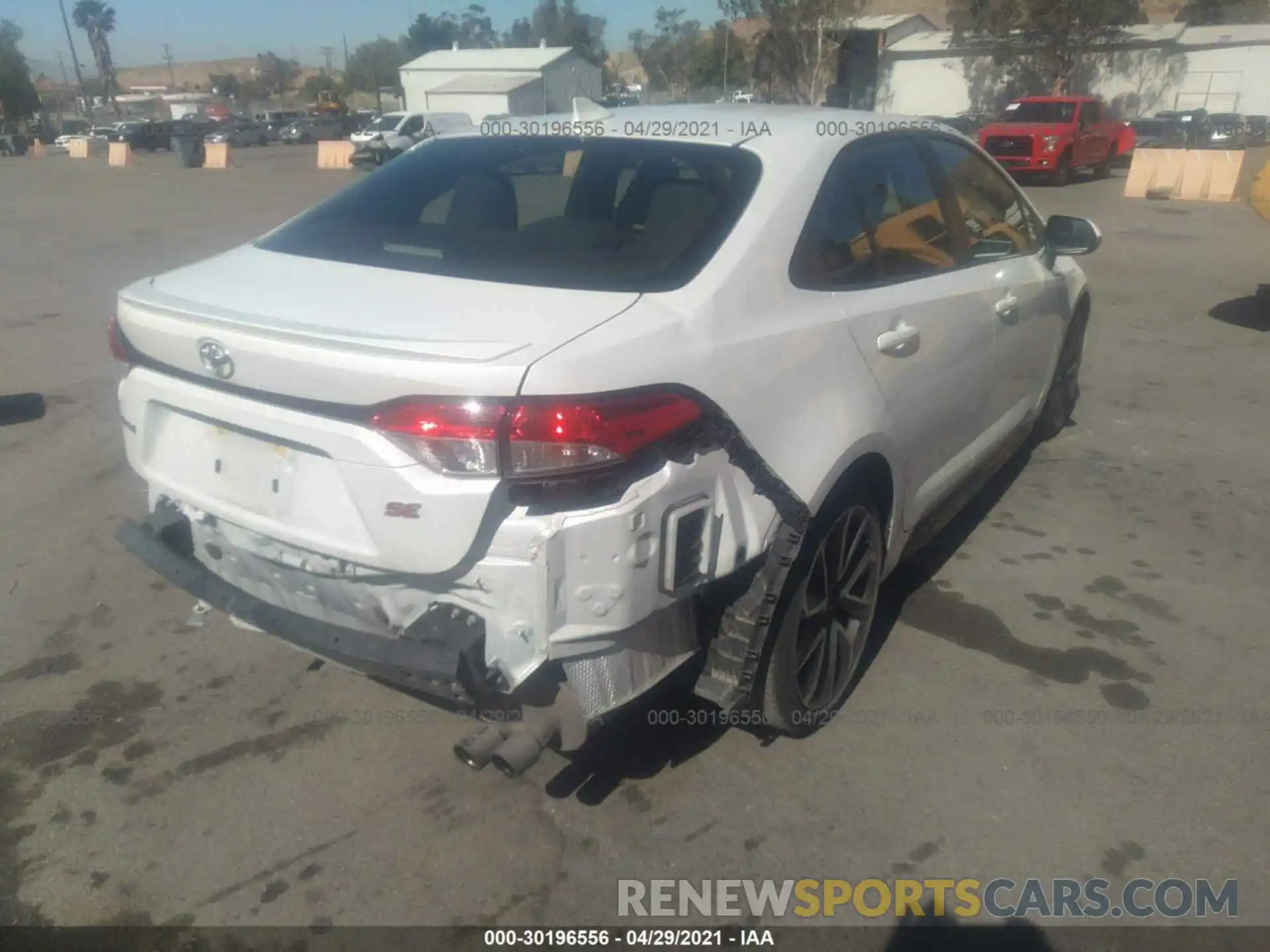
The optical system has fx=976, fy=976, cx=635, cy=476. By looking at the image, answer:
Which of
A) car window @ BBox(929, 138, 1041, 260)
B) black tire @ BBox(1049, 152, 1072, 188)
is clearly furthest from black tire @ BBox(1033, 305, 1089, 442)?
black tire @ BBox(1049, 152, 1072, 188)

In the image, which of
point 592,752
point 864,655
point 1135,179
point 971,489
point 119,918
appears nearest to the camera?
point 119,918

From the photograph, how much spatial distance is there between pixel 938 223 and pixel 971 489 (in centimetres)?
110

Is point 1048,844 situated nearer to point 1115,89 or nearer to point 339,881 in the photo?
point 339,881

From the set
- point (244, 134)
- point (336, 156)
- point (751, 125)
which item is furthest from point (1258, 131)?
point (244, 134)

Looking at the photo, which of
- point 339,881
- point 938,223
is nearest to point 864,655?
point 938,223

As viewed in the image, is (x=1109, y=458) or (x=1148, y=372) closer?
(x=1109, y=458)

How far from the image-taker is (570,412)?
2012 mm

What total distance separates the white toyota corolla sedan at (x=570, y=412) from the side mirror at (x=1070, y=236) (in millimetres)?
1309

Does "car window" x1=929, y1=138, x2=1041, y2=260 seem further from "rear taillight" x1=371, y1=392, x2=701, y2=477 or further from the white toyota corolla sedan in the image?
"rear taillight" x1=371, y1=392, x2=701, y2=477

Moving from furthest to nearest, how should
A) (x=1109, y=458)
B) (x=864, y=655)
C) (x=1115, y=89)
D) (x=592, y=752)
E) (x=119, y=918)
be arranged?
(x=1115, y=89) → (x=1109, y=458) → (x=864, y=655) → (x=592, y=752) → (x=119, y=918)

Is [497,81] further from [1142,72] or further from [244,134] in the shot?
[1142,72]

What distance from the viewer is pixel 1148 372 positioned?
277 inches

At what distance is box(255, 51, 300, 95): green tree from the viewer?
114688mm

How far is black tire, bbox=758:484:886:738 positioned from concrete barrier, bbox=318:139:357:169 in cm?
2969
